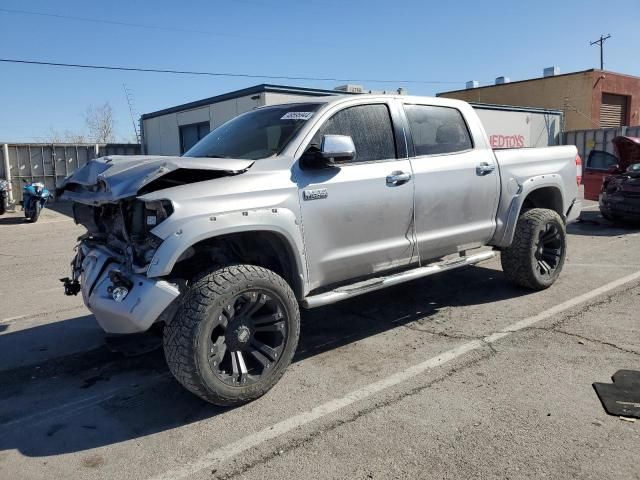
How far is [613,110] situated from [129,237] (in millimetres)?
32217

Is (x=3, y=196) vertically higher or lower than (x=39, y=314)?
higher

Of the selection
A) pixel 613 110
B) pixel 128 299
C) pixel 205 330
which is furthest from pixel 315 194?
pixel 613 110

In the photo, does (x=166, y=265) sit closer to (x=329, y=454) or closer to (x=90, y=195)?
(x=90, y=195)

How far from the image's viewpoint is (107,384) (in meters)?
4.04

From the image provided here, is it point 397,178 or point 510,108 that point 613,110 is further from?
point 397,178

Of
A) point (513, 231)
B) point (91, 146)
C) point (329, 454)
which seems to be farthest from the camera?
point (91, 146)

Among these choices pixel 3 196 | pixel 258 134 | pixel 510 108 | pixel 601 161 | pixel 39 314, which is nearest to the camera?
pixel 258 134

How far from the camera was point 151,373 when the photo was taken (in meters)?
4.20

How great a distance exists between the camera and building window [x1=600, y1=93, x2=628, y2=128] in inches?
1150

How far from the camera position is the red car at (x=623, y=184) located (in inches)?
415

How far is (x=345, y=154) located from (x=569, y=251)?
19.9 ft

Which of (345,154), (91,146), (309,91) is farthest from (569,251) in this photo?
(91,146)

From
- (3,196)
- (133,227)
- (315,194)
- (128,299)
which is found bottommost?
(128,299)

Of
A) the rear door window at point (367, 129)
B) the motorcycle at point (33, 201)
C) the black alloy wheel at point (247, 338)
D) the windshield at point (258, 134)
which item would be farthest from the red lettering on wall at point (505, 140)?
the black alloy wheel at point (247, 338)
